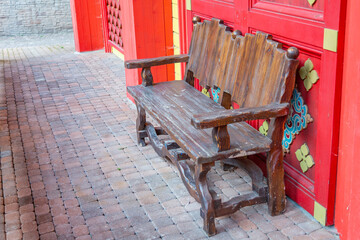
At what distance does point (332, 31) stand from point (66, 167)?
2570 millimetres

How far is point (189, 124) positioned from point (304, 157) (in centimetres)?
84

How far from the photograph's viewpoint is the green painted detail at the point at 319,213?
2.98m

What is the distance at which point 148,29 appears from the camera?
5.51 metres

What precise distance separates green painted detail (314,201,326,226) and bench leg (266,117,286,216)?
0.73 ft

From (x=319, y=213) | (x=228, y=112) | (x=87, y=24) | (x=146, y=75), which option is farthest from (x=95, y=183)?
(x=87, y=24)

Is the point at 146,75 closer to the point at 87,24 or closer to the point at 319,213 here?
the point at 319,213

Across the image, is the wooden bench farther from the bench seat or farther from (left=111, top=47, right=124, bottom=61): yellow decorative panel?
(left=111, top=47, right=124, bottom=61): yellow decorative panel

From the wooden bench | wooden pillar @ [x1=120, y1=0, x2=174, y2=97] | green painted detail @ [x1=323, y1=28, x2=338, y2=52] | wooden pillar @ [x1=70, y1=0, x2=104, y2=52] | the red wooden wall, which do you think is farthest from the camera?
wooden pillar @ [x1=70, y1=0, x2=104, y2=52]

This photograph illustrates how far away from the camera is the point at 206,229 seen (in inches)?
118

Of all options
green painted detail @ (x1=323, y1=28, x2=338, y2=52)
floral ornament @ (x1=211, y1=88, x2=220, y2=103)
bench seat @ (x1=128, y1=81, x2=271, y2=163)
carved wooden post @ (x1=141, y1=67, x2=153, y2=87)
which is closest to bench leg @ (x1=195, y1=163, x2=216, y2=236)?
bench seat @ (x1=128, y1=81, x2=271, y2=163)

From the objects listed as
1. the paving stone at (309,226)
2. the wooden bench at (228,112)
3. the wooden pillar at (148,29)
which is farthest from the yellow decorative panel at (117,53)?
the paving stone at (309,226)

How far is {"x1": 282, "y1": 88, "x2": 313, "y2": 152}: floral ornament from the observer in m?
3.04

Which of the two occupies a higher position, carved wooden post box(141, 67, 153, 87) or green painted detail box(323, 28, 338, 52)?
green painted detail box(323, 28, 338, 52)

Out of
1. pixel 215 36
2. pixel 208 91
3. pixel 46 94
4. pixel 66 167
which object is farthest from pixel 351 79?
pixel 46 94
